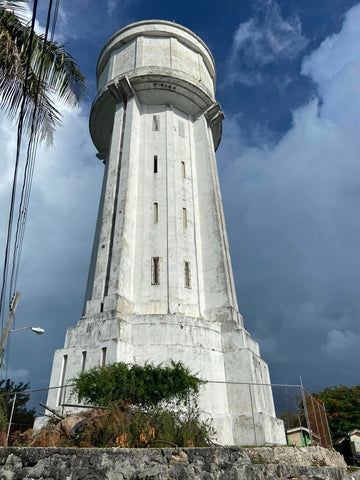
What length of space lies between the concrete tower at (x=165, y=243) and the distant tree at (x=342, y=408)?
2707cm

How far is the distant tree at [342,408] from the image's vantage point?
39.1m

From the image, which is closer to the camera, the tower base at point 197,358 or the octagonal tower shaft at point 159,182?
the tower base at point 197,358

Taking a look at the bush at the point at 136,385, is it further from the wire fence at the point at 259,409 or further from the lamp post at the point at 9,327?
the lamp post at the point at 9,327

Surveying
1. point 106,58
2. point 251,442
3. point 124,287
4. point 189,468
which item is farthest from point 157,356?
point 106,58

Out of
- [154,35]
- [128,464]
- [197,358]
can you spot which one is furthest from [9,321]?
[154,35]

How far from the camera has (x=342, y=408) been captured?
4150 centimetres

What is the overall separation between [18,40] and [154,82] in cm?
1653

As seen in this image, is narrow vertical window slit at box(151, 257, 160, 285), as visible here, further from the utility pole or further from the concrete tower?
the utility pole

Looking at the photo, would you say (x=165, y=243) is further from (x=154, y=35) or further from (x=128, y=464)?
(x=154, y=35)

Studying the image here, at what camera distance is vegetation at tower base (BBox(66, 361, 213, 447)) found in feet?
29.2

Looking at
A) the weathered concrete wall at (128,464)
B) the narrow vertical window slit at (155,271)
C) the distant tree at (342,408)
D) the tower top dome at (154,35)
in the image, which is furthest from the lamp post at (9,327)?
the distant tree at (342,408)

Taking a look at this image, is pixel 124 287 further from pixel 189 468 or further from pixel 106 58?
pixel 106 58

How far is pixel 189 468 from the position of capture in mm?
7750

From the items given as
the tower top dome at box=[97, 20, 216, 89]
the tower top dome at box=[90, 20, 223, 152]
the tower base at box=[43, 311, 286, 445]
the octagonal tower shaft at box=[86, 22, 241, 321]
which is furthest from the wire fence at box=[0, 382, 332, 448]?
the tower top dome at box=[97, 20, 216, 89]
